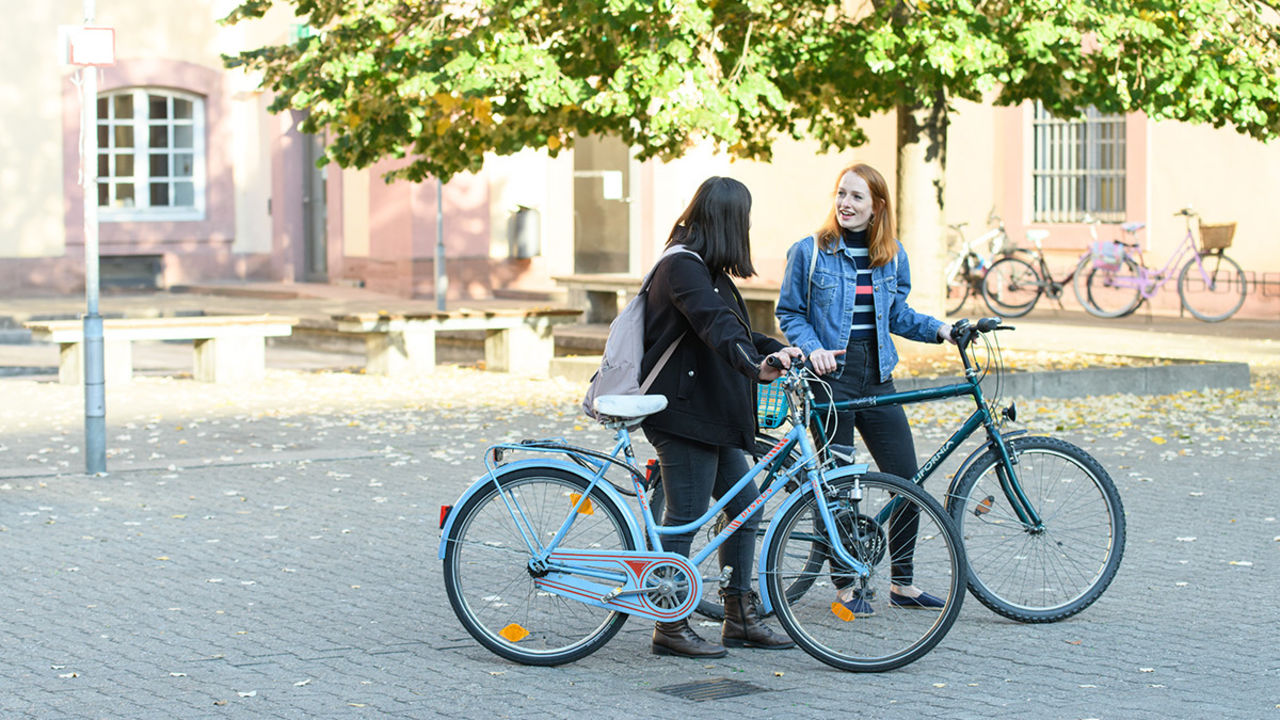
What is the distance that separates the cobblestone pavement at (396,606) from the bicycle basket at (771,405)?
2.43ft

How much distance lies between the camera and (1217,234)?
18.9 meters

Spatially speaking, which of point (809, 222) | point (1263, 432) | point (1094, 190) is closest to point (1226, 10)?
point (1263, 432)

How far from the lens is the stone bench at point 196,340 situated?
14477mm

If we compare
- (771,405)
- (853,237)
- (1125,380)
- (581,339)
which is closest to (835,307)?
(853,237)

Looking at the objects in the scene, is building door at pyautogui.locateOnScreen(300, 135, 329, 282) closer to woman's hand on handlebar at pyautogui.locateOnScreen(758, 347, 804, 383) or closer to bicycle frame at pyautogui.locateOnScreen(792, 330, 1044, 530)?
bicycle frame at pyautogui.locateOnScreen(792, 330, 1044, 530)

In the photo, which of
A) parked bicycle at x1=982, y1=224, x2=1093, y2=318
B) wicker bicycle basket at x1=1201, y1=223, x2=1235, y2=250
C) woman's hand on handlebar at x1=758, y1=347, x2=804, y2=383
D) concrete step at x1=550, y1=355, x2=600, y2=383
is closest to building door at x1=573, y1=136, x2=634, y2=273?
parked bicycle at x1=982, y1=224, x2=1093, y2=318

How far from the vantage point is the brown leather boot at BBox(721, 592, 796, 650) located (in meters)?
5.85

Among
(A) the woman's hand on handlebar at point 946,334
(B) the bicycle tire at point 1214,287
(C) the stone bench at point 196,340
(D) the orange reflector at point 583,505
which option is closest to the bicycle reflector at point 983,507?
(A) the woman's hand on handlebar at point 946,334

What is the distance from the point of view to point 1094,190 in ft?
72.0

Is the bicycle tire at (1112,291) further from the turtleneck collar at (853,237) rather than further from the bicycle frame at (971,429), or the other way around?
the bicycle frame at (971,429)

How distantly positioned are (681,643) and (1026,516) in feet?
4.16

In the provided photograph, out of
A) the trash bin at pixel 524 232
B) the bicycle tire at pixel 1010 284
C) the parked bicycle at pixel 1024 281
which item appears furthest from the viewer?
the trash bin at pixel 524 232

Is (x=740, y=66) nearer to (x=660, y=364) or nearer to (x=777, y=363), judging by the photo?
(x=660, y=364)

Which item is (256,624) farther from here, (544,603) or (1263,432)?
(1263,432)
